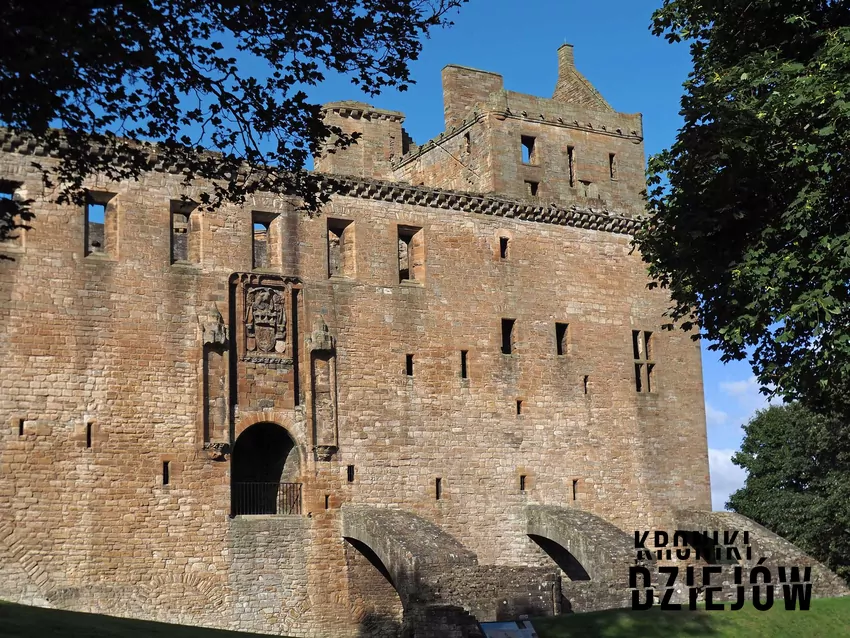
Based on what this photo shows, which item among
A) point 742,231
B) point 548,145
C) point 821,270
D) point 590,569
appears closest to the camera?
point 821,270

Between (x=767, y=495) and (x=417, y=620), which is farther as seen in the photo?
(x=767, y=495)

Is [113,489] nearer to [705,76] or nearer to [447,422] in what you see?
[447,422]

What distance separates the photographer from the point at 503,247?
3167cm

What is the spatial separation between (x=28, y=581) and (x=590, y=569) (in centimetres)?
1192

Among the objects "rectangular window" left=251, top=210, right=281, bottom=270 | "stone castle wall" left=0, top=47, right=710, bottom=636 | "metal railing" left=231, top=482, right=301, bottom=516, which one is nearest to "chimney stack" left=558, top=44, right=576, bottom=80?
"stone castle wall" left=0, top=47, right=710, bottom=636

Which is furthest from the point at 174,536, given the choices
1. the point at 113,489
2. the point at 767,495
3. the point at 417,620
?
the point at 767,495

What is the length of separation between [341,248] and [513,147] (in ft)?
18.9

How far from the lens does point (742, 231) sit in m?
21.0

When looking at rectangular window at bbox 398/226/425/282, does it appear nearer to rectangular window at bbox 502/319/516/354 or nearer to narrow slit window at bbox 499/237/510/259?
narrow slit window at bbox 499/237/510/259

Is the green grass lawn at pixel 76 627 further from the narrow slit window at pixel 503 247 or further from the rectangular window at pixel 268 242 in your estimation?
the narrow slit window at pixel 503 247

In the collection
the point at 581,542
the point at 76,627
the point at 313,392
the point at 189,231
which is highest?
the point at 189,231

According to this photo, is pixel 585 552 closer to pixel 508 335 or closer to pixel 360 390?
pixel 508 335

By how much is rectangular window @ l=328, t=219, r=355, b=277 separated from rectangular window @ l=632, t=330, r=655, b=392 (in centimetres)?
850

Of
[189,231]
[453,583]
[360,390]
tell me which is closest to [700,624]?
[453,583]
